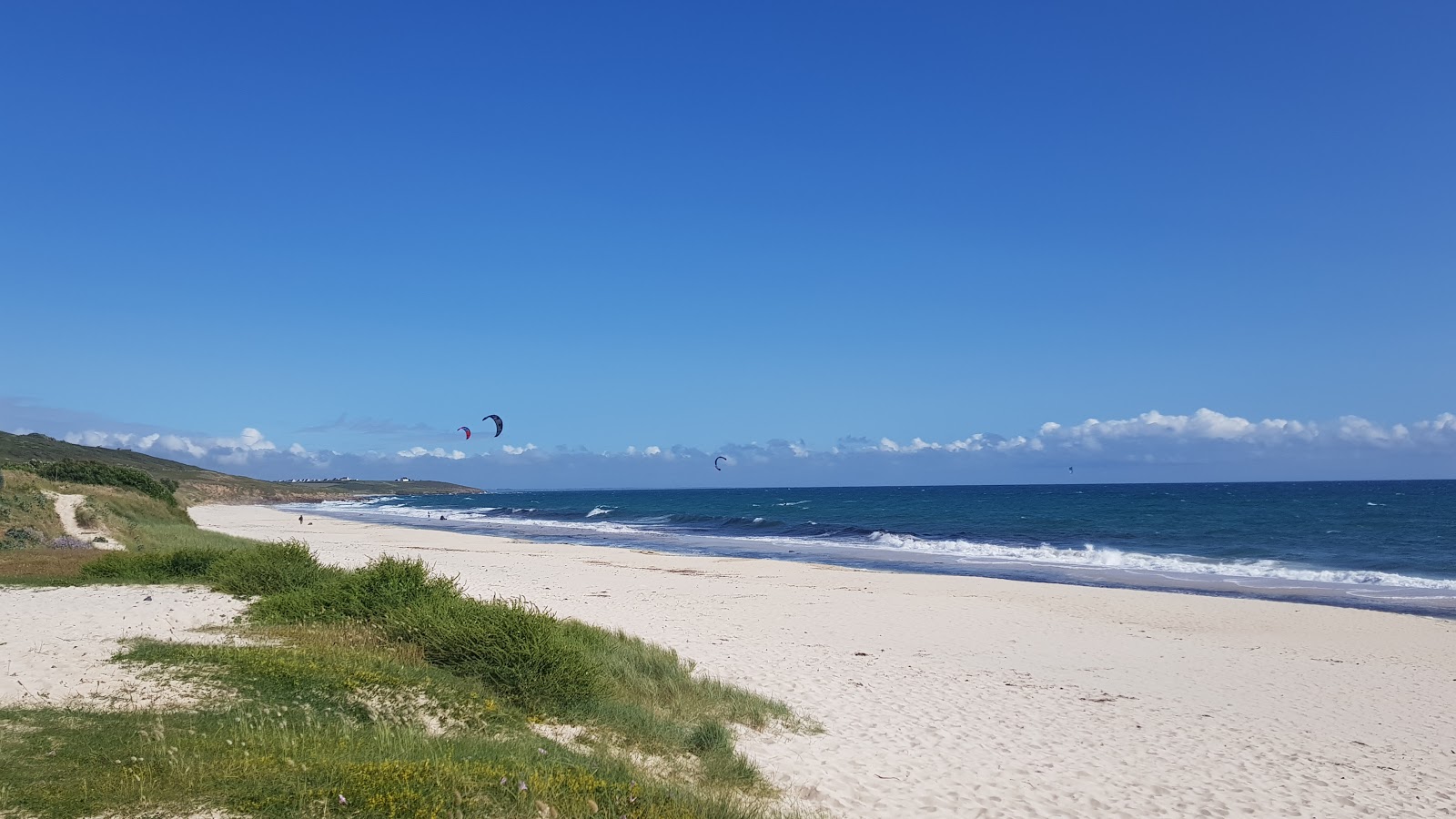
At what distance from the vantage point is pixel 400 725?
7445 millimetres

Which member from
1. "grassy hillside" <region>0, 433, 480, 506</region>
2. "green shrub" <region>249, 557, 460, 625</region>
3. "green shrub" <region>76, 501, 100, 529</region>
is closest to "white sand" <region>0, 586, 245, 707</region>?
"green shrub" <region>249, 557, 460, 625</region>

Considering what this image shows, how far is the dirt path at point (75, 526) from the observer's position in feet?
80.0

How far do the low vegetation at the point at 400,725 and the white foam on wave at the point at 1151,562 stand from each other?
2784cm

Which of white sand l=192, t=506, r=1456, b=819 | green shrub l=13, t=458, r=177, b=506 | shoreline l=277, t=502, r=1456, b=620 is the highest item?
green shrub l=13, t=458, r=177, b=506

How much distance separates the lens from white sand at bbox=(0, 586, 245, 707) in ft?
27.0

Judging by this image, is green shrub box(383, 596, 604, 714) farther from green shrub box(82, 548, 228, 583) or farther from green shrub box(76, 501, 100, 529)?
green shrub box(76, 501, 100, 529)

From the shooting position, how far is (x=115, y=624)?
12.0 meters

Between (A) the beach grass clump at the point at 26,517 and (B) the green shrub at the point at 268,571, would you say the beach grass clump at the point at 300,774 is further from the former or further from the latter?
Result: (A) the beach grass clump at the point at 26,517

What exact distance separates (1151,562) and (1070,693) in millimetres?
27241

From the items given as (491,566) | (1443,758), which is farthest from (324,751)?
(491,566)

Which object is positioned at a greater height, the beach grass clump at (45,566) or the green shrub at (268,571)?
the green shrub at (268,571)

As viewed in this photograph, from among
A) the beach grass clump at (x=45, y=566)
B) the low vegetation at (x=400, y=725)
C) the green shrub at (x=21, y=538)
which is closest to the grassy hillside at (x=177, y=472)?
the green shrub at (x=21, y=538)

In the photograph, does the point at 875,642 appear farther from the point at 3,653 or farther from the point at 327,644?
the point at 3,653

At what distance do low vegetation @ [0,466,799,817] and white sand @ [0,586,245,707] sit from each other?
41 cm
